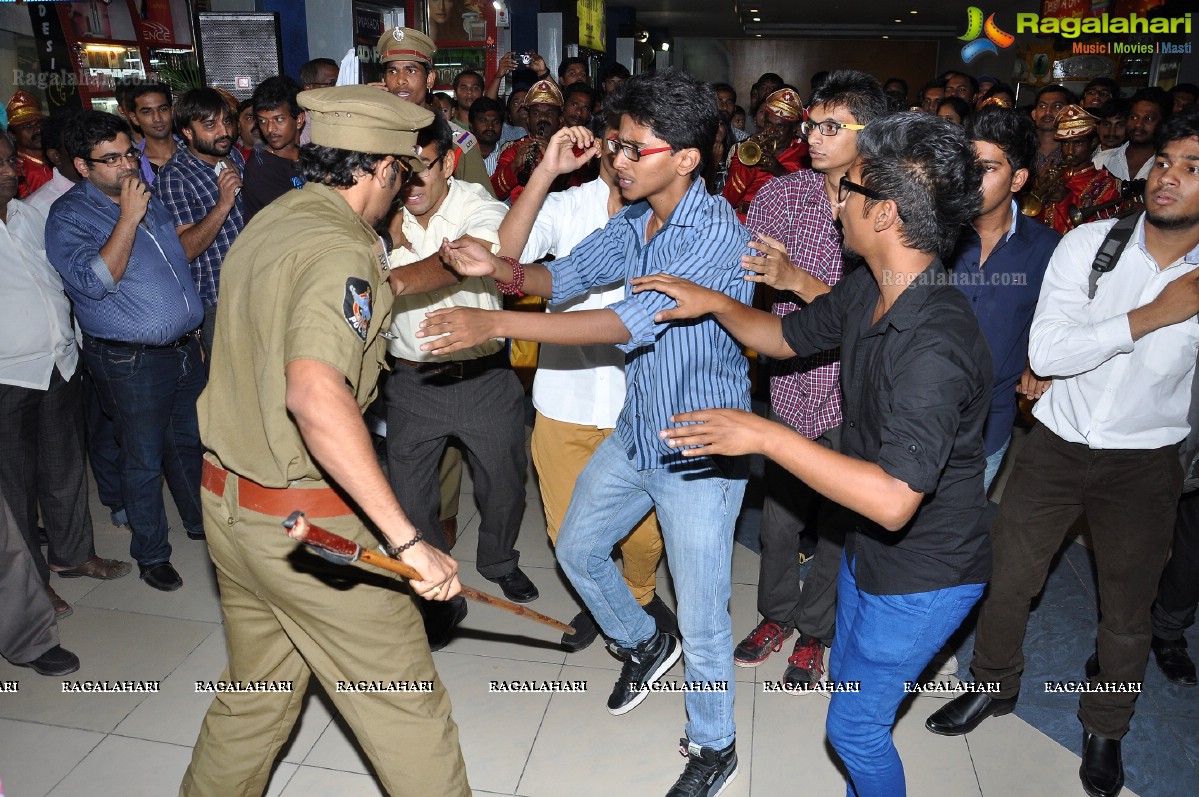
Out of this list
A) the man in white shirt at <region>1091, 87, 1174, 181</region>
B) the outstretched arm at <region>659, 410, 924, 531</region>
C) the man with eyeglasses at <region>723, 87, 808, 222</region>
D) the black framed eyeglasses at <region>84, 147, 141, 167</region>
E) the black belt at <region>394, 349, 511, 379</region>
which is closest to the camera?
the outstretched arm at <region>659, 410, 924, 531</region>

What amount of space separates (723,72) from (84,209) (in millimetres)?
19286

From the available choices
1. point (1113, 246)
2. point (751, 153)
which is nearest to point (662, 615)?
point (1113, 246)

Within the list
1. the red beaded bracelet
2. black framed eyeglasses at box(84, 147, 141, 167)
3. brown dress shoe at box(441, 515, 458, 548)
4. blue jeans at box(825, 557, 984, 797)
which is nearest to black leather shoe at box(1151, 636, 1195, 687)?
blue jeans at box(825, 557, 984, 797)

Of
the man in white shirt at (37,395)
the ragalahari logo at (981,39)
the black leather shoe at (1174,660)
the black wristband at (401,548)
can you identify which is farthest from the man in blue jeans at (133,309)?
the ragalahari logo at (981,39)

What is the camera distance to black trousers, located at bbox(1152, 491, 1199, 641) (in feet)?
9.89

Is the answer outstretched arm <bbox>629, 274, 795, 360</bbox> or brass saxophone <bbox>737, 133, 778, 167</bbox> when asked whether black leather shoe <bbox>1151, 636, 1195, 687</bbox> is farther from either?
brass saxophone <bbox>737, 133, 778, 167</bbox>

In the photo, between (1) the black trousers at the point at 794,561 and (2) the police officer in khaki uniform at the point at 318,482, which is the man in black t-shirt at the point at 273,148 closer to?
(2) the police officer in khaki uniform at the point at 318,482

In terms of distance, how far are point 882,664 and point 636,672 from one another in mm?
1107

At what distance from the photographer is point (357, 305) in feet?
5.63

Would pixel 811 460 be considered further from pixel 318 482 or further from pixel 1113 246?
pixel 1113 246

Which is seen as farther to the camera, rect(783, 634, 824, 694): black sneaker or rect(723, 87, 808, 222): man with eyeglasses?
rect(723, 87, 808, 222): man with eyeglasses

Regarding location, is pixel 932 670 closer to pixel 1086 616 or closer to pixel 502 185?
pixel 1086 616

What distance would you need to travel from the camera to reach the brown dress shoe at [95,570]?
142 inches

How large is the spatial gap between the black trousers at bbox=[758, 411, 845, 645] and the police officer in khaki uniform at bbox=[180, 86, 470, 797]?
1.40 metres
